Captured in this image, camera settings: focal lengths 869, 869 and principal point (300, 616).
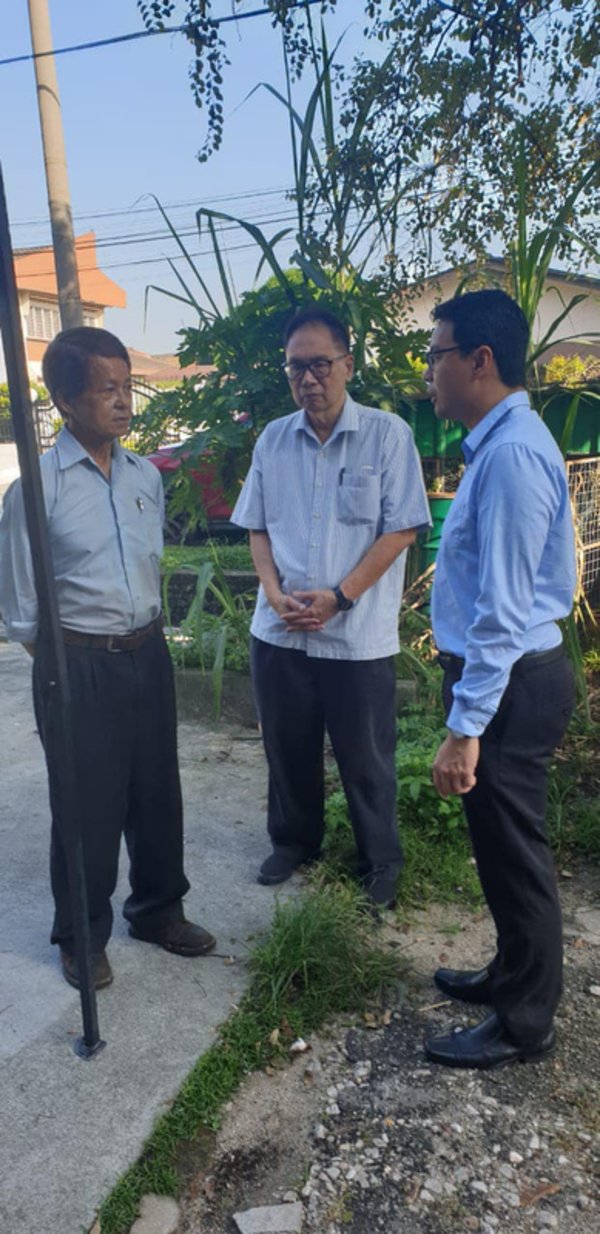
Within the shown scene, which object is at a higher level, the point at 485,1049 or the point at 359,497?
the point at 359,497

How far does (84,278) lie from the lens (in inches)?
1339

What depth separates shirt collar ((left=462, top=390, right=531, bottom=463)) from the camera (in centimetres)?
194

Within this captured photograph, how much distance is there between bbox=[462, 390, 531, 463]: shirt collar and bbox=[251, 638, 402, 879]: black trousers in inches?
38.9

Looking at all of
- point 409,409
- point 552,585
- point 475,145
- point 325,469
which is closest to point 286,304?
point 409,409

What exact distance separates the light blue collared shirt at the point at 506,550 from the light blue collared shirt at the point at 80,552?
2.98 feet

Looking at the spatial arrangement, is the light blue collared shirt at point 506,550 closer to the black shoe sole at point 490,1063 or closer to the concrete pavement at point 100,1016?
the black shoe sole at point 490,1063

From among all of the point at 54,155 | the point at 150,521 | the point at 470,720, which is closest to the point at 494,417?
the point at 470,720

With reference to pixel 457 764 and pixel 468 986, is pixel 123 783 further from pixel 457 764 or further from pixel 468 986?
pixel 468 986

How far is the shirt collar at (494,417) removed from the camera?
1938 mm

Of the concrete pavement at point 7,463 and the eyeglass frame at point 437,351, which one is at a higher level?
the concrete pavement at point 7,463

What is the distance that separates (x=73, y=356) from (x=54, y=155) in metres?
7.92

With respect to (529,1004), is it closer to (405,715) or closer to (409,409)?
(405,715)

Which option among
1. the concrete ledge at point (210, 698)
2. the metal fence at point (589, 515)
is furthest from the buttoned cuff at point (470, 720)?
the metal fence at point (589, 515)

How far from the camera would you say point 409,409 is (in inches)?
160
